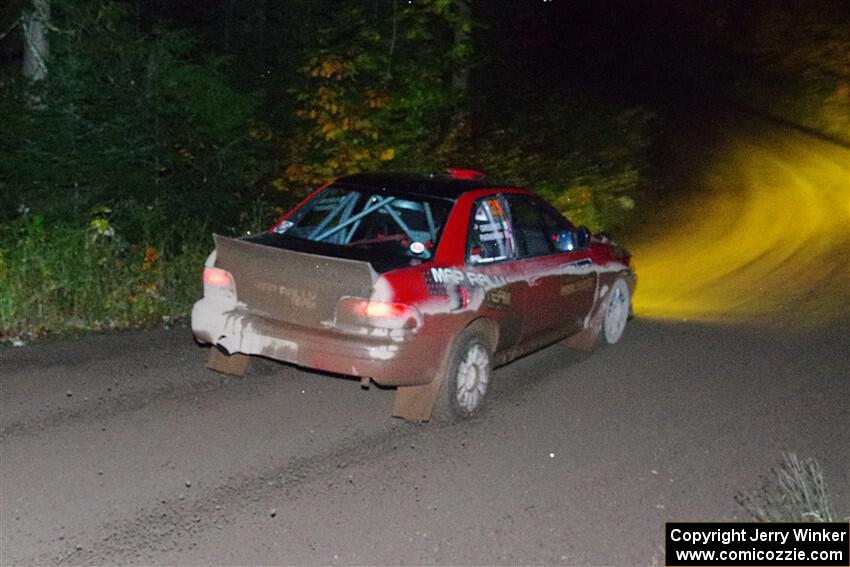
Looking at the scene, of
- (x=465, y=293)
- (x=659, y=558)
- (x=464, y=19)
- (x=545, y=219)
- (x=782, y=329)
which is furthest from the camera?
(x=464, y=19)

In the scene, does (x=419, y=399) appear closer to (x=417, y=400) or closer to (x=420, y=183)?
(x=417, y=400)

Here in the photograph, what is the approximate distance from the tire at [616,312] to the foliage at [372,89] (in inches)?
220

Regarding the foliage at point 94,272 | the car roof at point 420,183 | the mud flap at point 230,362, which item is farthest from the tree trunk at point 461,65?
the mud flap at point 230,362

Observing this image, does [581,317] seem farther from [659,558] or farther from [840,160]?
[840,160]

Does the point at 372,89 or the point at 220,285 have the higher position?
the point at 372,89

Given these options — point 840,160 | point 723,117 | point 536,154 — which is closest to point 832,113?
point 723,117

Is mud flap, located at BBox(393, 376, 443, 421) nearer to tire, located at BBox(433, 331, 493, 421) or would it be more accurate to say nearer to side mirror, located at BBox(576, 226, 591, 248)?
tire, located at BBox(433, 331, 493, 421)

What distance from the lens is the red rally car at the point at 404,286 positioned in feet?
23.7

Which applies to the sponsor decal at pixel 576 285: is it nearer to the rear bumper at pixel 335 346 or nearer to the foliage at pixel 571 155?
the rear bumper at pixel 335 346

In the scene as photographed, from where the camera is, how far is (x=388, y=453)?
7.04m

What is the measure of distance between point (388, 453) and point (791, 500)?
2.48 m

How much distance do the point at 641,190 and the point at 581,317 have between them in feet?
46.0

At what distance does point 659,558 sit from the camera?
5.65 meters

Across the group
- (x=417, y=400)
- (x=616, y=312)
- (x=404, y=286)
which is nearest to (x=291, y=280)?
(x=404, y=286)
